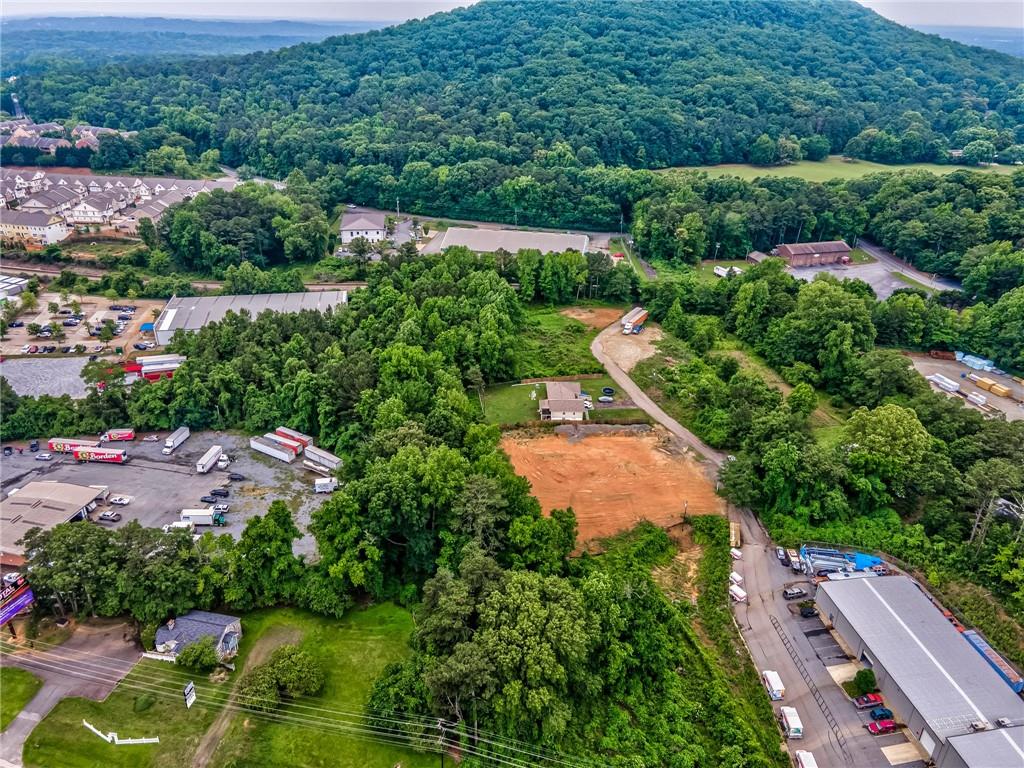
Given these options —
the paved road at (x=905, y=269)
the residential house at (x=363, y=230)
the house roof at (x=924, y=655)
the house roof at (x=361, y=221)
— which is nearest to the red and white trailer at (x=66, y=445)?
the residential house at (x=363, y=230)

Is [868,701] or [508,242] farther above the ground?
[508,242]

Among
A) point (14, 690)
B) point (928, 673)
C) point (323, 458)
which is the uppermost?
point (928, 673)

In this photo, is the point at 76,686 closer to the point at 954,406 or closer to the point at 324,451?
the point at 324,451

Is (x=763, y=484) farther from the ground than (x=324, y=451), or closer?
farther from the ground

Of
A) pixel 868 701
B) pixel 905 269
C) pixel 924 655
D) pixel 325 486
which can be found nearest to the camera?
pixel 868 701

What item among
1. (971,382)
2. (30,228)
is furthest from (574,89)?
(30,228)

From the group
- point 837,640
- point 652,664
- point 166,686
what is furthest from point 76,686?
point 837,640

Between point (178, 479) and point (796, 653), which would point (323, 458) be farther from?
point (796, 653)
